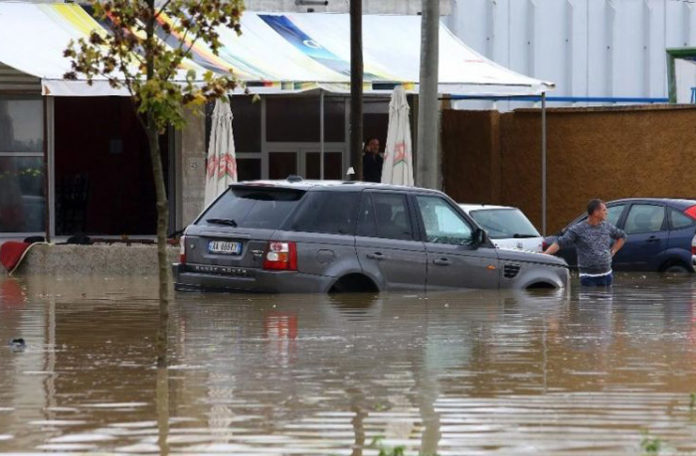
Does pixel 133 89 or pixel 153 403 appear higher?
pixel 133 89

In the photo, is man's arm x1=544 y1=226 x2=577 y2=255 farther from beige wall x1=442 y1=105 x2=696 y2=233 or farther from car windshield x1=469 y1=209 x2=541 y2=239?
beige wall x1=442 y1=105 x2=696 y2=233

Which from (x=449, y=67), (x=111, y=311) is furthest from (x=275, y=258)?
(x=449, y=67)

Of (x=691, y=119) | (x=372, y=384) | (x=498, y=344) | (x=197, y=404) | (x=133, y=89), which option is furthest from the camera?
(x=691, y=119)

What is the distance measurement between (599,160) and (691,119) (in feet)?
6.16

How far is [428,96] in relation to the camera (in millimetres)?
24984

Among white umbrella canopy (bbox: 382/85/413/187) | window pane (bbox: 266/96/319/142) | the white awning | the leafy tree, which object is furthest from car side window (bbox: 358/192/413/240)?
window pane (bbox: 266/96/319/142)

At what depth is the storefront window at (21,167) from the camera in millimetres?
29312

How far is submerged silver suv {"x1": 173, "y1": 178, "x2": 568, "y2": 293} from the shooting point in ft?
59.0

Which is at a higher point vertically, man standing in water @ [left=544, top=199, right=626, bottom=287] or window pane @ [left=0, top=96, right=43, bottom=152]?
window pane @ [left=0, top=96, right=43, bottom=152]

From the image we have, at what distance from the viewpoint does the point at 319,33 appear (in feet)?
103

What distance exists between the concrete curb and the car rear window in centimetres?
653

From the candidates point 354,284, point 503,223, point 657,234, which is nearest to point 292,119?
point 503,223

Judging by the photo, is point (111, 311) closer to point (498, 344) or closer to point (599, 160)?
point (498, 344)

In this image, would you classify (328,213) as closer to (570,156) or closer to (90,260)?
(90,260)
